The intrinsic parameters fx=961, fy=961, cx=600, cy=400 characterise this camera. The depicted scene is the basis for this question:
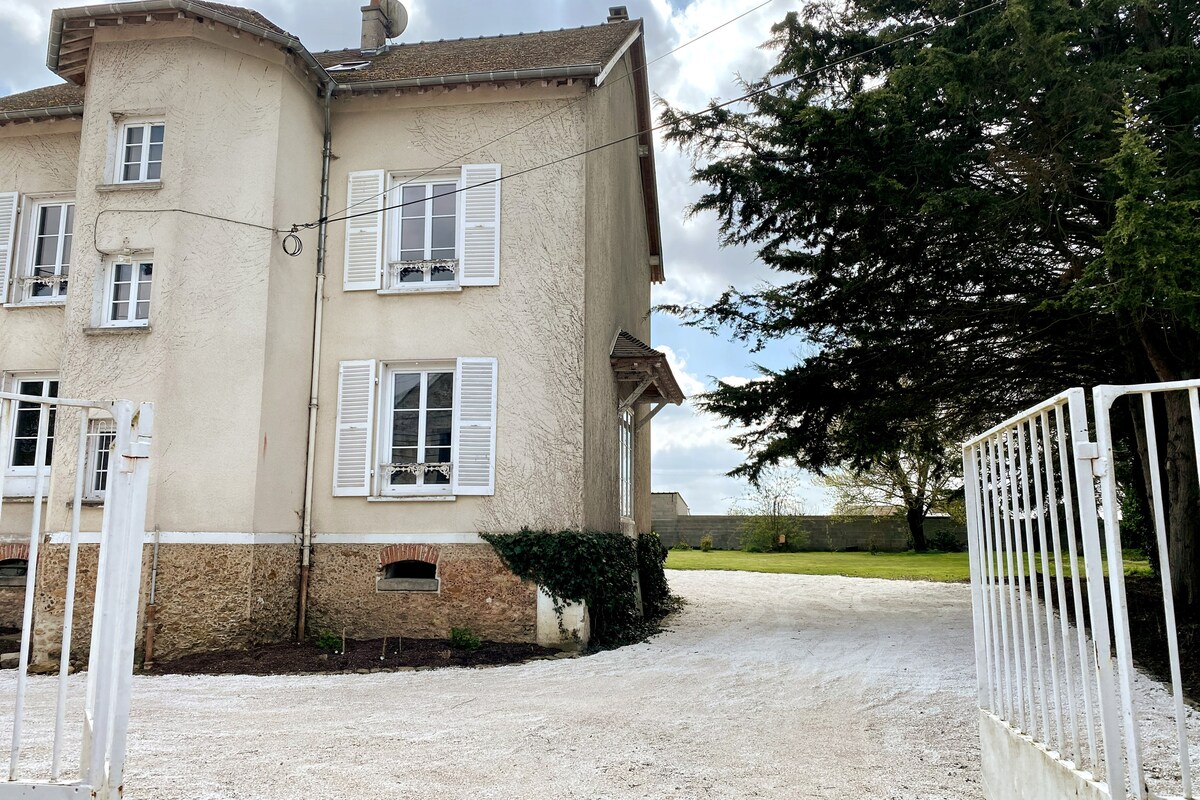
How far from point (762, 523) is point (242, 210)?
2584 centimetres

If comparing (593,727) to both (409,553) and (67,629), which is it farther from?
(409,553)

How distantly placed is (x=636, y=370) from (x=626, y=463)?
1.98m

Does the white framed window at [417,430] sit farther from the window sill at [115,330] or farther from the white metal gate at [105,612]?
the white metal gate at [105,612]

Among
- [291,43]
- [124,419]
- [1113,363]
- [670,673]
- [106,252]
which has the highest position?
[291,43]

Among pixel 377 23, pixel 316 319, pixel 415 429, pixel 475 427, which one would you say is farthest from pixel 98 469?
pixel 377 23

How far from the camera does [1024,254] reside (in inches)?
520

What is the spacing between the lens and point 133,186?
40.6 ft

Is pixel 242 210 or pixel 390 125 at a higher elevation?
pixel 390 125

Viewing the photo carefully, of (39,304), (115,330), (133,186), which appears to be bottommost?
(115,330)

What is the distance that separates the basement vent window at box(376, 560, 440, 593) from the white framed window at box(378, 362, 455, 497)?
3.26 ft

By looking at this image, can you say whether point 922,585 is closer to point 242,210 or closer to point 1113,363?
point 1113,363

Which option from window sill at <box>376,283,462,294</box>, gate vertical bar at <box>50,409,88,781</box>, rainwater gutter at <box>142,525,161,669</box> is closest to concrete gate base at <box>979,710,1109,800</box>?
gate vertical bar at <box>50,409,88,781</box>

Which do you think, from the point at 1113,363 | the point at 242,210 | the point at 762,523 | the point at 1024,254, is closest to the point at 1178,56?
the point at 1024,254

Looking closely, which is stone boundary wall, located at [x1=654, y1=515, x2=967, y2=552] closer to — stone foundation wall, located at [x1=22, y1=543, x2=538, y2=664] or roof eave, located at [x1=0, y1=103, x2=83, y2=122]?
stone foundation wall, located at [x1=22, y1=543, x2=538, y2=664]
